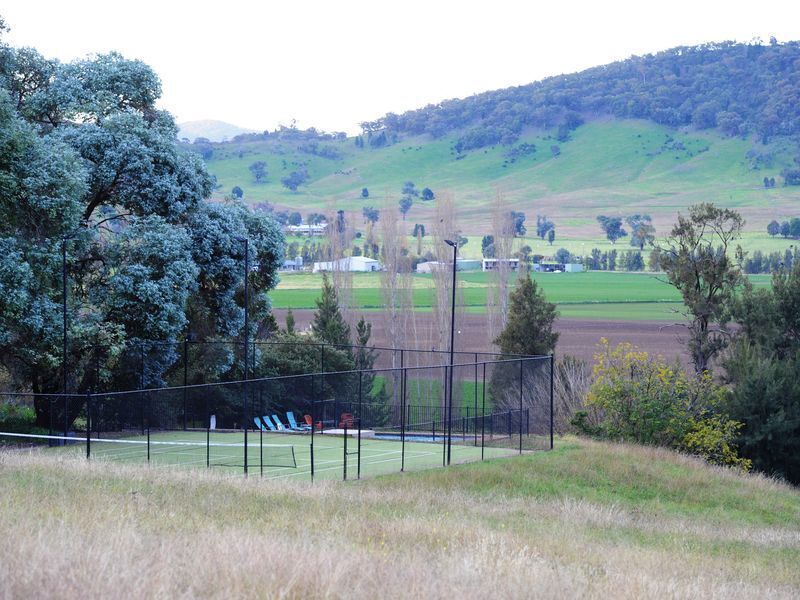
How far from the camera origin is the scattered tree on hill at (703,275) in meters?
54.0

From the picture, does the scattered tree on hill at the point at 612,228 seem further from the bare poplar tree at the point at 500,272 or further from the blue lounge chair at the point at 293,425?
the blue lounge chair at the point at 293,425

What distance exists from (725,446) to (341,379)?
14.9m

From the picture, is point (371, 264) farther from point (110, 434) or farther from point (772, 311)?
point (110, 434)

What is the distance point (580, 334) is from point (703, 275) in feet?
111

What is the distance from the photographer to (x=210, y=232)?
35906 millimetres

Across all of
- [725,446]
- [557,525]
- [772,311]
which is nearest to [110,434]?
[557,525]

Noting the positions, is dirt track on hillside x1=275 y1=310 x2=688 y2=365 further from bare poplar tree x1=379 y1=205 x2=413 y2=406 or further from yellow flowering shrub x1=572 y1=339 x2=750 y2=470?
yellow flowering shrub x1=572 y1=339 x2=750 y2=470

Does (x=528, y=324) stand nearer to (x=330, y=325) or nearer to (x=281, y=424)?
(x=330, y=325)

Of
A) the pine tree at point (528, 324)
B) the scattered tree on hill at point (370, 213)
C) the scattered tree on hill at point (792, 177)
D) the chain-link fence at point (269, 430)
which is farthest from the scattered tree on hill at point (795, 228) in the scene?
the chain-link fence at point (269, 430)

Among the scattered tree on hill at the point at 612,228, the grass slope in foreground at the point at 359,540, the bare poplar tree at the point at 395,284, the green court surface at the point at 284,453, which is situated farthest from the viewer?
the scattered tree on hill at the point at 612,228

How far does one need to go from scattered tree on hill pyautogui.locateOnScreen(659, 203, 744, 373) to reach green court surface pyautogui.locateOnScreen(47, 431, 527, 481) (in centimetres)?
2345

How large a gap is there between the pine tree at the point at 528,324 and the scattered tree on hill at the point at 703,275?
291 inches

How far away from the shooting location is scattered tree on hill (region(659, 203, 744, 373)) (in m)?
54.0

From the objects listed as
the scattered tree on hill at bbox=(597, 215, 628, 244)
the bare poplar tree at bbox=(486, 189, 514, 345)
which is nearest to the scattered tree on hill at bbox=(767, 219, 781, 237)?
the scattered tree on hill at bbox=(597, 215, 628, 244)
